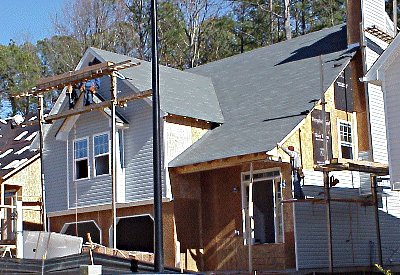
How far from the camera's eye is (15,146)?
35.0 meters

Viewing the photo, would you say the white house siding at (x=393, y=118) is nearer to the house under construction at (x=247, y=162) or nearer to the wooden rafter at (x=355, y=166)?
the wooden rafter at (x=355, y=166)

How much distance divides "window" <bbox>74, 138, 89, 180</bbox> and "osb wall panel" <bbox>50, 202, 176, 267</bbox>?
149 cm

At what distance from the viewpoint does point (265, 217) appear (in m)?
24.3

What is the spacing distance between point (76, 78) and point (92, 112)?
5.65ft

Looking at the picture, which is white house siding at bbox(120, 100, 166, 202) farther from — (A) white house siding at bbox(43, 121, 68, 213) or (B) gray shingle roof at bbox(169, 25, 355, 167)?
(A) white house siding at bbox(43, 121, 68, 213)

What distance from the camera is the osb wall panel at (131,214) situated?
2408 cm

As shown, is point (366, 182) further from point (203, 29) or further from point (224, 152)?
point (203, 29)

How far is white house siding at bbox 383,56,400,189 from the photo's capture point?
20.0 meters

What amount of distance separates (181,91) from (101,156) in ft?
12.2

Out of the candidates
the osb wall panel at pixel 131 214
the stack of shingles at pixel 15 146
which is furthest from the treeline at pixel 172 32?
the osb wall panel at pixel 131 214

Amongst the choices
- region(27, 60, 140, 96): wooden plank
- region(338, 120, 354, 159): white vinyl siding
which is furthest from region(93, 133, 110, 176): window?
region(338, 120, 354, 159): white vinyl siding

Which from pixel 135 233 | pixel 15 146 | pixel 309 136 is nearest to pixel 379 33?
pixel 309 136

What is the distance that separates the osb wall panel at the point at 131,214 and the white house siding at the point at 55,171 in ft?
1.92

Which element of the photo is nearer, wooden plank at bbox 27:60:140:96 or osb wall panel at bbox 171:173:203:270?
osb wall panel at bbox 171:173:203:270
